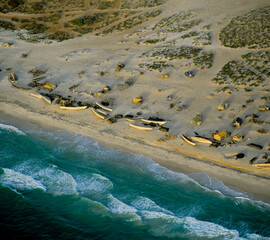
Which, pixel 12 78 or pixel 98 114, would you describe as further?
pixel 12 78

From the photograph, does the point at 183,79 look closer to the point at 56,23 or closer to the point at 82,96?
the point at 82,96

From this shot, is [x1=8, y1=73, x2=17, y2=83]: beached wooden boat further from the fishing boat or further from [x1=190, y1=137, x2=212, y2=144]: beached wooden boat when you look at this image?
[x1=190, y1=137, x2=212, y2=144]: beached wooden boat

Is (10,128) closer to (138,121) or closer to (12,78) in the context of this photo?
(12,78)

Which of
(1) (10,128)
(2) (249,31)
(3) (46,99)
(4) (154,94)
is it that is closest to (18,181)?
(1) (10,128)

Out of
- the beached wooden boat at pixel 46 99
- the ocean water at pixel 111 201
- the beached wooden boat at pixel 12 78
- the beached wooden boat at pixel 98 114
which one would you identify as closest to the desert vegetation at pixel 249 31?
the beached wooden boat at pixel 98 114

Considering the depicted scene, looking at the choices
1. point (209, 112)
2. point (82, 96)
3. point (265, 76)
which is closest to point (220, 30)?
point (265, 76)

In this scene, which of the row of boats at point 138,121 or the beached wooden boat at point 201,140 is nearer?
the beached wooden boat at point 201,140

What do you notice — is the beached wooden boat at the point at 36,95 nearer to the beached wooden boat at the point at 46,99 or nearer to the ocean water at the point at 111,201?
the beached wooden boat at the point at 46,99
